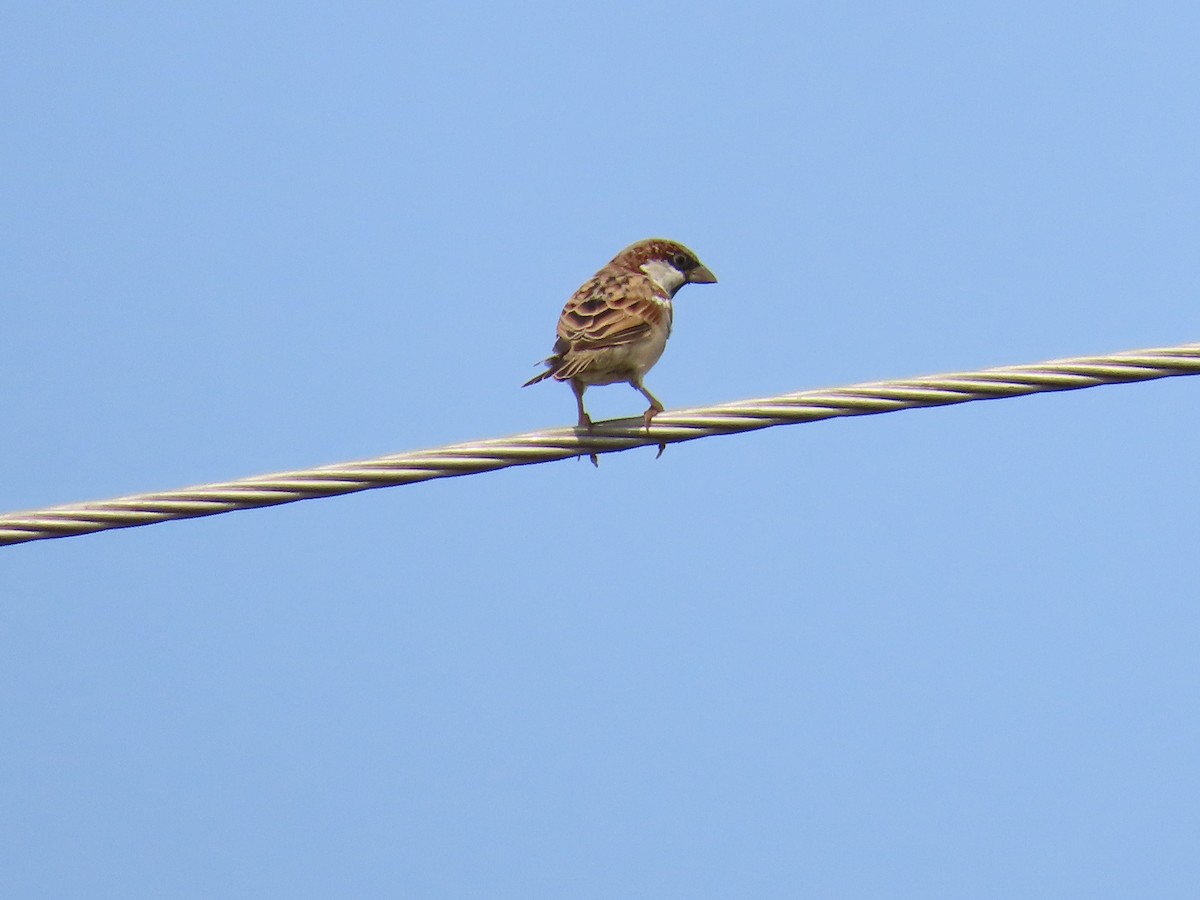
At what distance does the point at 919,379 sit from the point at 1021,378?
15.6 inches

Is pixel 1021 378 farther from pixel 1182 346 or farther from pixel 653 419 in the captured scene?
pixel 653 419

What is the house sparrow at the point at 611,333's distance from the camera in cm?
909

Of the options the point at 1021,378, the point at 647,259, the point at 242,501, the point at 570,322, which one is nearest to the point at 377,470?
the point at 242,501

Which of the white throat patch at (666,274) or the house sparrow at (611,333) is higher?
the white throat patch at (666,274)

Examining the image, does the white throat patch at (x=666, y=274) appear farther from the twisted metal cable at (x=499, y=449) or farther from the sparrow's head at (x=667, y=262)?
the twisted metal cable at (x=499, y=449)

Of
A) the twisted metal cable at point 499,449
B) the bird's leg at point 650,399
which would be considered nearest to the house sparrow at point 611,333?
the bird's leg at point 650,399

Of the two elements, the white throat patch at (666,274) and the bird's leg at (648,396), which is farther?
the white throat patch at (666,274)

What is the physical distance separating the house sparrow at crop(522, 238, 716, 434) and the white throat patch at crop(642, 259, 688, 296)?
646mm

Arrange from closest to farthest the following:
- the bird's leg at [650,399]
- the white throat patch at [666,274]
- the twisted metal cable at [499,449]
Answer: the twisted metal cable at [499,449] → the bird's leg at [650,399] → the white throat patch at [666,274]

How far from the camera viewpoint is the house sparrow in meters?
9.09

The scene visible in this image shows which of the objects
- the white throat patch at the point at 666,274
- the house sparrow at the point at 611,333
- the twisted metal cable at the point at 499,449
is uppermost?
the white throat patch at the point at 666,274

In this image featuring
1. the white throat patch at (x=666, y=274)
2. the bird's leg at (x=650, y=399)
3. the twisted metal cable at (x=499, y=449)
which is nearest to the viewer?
the twisted metal cable at (x=499, y=449)

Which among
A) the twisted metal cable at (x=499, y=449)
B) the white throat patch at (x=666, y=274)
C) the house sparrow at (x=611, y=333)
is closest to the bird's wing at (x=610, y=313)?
the house sparrow at (x=611, y=333)

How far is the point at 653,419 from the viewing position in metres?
6.98
